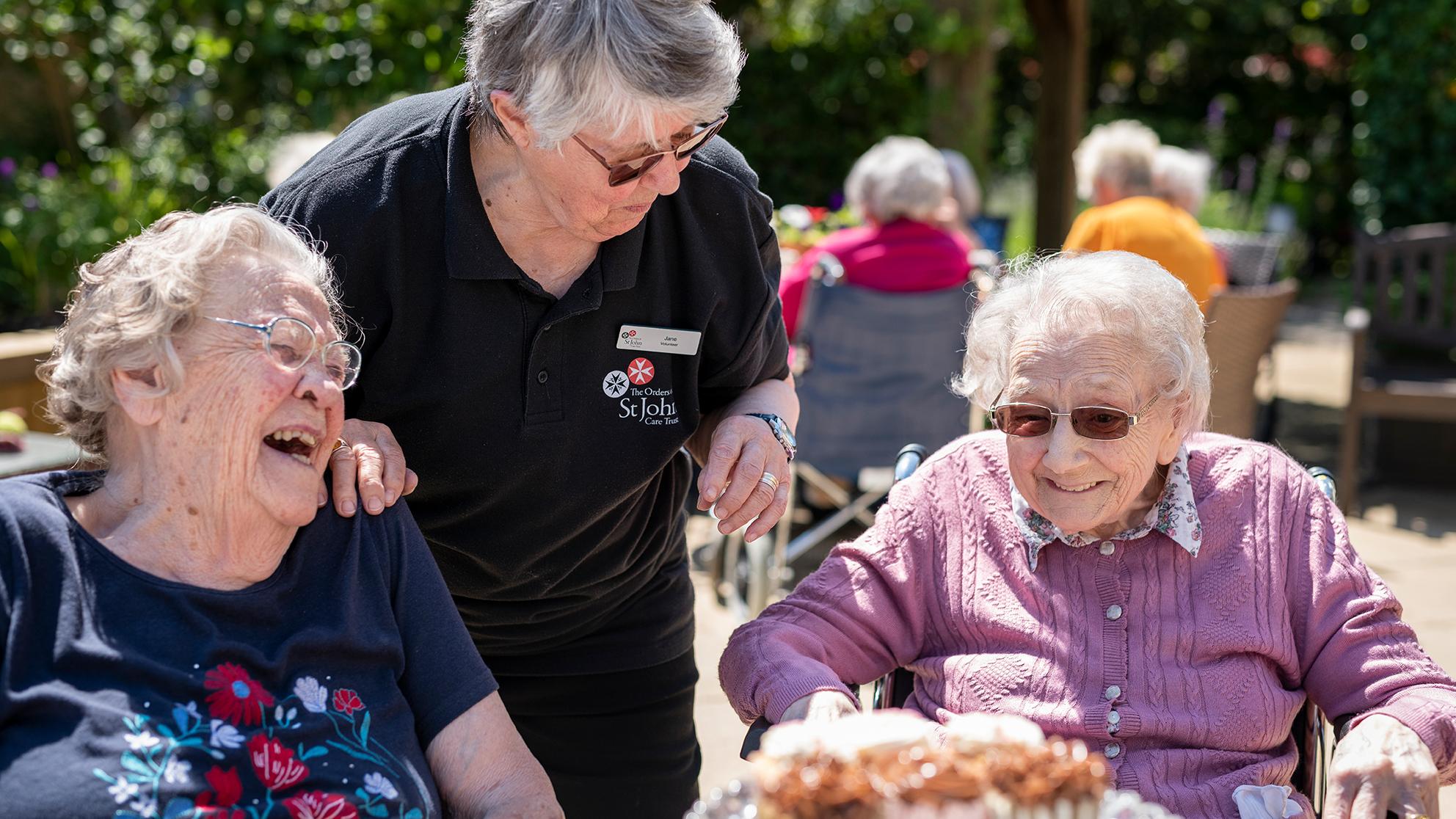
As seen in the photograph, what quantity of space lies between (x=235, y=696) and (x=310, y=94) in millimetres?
6151

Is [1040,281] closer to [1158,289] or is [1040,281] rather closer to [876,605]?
[1158,289]

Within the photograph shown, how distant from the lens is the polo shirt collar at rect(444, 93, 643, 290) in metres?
1.94

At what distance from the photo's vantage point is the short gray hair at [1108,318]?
6.91 feet

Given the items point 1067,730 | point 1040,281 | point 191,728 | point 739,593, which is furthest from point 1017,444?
point 739,593

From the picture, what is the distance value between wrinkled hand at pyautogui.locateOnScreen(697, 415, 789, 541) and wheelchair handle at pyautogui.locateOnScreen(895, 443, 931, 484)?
0.35 metres

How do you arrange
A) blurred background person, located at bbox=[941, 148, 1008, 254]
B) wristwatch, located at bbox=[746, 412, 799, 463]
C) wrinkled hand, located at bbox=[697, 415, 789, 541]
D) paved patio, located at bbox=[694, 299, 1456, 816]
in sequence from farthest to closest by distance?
blurred background person, located at bbox=[941, 148, 1008, 254] → paved patio, located at bbox=[694, 299, 1456, 816] → wristwatch, located at bbox=[746, 412, 799, 463] → wrinkled hand, located at bbox=[697, 415, 789, 541]

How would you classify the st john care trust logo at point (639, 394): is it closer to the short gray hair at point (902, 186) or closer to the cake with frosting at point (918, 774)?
the cake with frosting at point (918, 774)

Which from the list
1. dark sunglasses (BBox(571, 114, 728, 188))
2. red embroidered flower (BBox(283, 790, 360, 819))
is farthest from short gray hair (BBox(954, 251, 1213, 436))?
red embroidered flower (BBox(283, 790, 360, 819))

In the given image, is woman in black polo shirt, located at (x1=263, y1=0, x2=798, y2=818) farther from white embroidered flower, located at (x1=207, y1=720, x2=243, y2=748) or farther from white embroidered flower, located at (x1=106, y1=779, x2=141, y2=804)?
white embroidered flower, located at (x1=106, y1=779, x2=141, y2=804)

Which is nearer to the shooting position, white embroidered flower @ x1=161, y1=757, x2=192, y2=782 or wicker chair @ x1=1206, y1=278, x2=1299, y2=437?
white embroidered flower @ x1=161, y1=757, x2=192, y2=782

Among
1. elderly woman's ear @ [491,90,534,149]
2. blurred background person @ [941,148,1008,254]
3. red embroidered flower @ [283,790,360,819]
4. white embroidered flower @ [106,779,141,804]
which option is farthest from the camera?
blurred background person @ [941,148,1008,254]

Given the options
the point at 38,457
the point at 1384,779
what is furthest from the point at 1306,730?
the point at 38,457

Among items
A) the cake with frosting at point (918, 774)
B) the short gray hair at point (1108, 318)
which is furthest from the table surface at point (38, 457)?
the cake with frosting at point (918, 774)

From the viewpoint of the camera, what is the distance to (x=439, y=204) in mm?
1968
